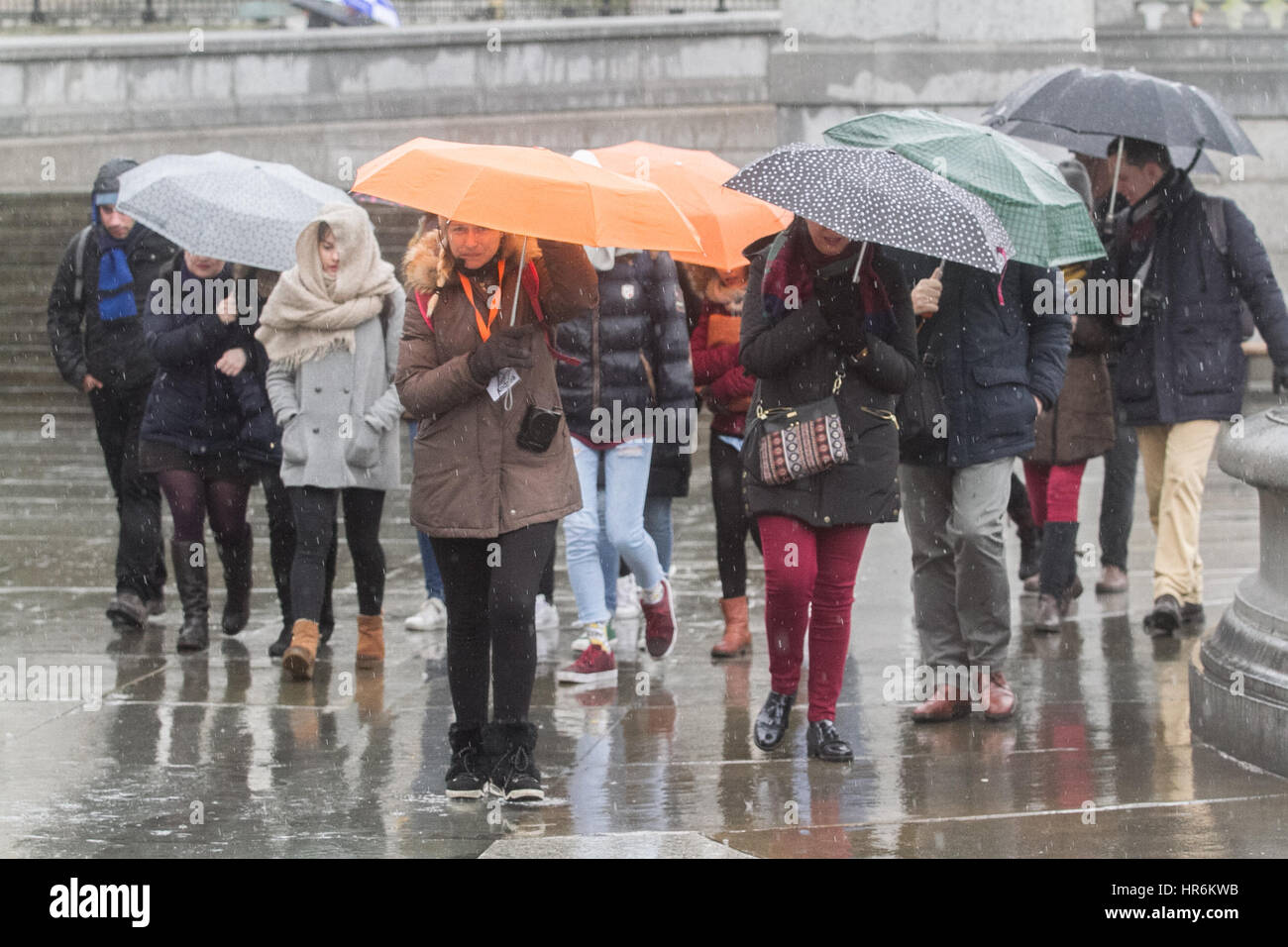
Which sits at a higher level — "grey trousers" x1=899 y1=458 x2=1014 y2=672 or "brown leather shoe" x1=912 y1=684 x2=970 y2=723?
"grey trousers" x1=899 y1=458 x2=1014 y2=672

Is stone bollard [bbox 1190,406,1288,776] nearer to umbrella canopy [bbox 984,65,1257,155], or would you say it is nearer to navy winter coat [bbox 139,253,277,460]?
umbrella canopy [bbox 984,65,1257,155]

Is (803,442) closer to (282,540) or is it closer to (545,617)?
(545,617)

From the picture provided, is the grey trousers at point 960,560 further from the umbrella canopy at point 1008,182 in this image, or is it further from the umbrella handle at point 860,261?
the umbrella handle at point 860,261

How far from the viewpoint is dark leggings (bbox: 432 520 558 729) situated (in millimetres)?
5613

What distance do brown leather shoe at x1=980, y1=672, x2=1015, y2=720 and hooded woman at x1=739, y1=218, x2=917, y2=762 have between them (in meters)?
0.78

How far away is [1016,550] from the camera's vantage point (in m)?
10.1

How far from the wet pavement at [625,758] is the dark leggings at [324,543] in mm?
308

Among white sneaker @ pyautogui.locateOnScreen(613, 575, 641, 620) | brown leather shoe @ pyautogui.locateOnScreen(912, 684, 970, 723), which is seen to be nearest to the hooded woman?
brown leather shoe @ pyautogui.locateOnScreen(912, 684, 970, 723)

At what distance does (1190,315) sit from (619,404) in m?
2.51

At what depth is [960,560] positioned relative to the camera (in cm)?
669

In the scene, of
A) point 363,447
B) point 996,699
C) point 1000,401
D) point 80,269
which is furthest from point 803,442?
point 80,269

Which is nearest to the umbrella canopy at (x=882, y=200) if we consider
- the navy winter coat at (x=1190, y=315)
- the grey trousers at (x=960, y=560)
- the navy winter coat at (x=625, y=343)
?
the grey trousers at (x=960, y=560)

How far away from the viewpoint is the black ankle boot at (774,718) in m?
6.21
